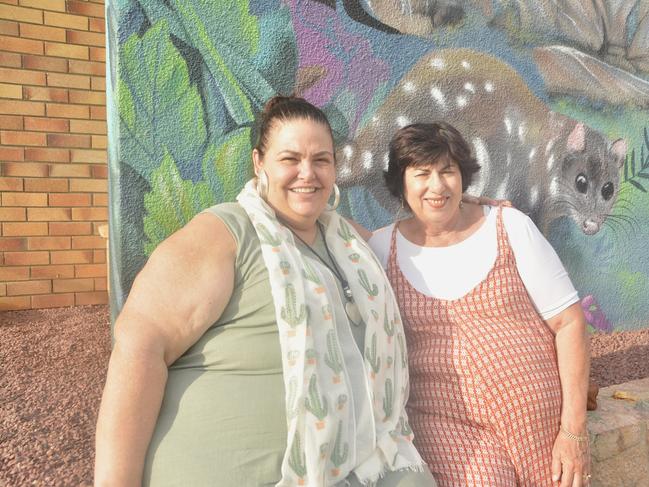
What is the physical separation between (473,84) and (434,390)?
98.4 inches

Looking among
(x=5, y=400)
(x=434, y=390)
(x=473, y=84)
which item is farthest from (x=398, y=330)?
(x=473, y=84)

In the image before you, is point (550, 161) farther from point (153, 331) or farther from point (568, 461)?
point (153, 331)

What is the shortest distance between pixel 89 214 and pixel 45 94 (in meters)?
1.01

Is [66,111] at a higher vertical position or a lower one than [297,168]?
higher

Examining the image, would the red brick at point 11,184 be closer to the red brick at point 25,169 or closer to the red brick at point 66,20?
the red brick at point 25,169

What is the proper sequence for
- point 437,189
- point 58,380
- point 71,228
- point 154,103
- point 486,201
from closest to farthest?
1. point 437,189
2. point 486,201
3. point 154,103
4. point 58,380
5. point 71,228

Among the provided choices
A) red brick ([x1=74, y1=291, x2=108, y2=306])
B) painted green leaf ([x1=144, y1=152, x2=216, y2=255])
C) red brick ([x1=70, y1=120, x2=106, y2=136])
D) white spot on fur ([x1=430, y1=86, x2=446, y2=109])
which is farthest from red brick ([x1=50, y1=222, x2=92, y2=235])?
white spot on fur ([x1=430, y1=86, x2=446, y2=109])

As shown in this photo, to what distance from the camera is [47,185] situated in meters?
4.46

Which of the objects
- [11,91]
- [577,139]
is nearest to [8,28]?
[11,91]

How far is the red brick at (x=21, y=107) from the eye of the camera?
4238 mm

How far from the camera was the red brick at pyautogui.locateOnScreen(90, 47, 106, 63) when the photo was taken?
449cm

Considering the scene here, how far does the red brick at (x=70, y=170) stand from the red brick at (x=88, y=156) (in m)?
0.05

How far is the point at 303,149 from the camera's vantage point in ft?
6.32

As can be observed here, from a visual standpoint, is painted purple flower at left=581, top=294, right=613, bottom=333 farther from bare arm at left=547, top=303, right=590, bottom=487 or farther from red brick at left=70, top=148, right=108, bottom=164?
red brick at left=70, top=148, right=108, bottom=164
